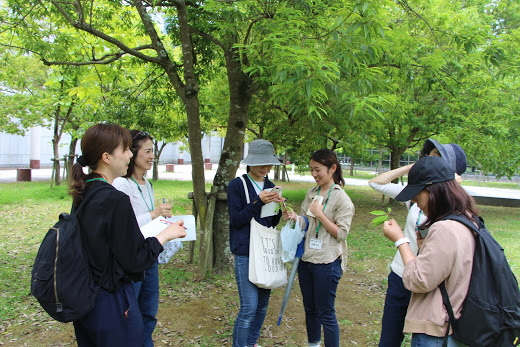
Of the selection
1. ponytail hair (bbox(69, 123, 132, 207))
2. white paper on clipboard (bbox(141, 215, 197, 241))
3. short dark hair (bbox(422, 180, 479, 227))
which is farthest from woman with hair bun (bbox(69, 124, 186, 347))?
short dark hair (bbox(422, 180, 479, 227))

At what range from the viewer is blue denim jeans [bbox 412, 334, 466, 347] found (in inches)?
70.4

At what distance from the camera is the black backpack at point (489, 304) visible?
1.64m

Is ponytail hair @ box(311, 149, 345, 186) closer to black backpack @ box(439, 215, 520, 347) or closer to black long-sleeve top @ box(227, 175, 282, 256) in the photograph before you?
black long-sleeve top @ box(227, 175, 282, 256)

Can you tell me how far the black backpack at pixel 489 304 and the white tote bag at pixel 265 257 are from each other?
55.6 inches

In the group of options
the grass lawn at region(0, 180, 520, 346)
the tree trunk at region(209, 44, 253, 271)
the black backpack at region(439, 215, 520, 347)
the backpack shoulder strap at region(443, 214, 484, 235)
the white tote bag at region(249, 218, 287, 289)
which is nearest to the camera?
the black backpack at region(439, 215, 520, 347)

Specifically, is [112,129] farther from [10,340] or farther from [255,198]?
[10,340]

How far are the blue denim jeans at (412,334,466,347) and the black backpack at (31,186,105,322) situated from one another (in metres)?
1.60

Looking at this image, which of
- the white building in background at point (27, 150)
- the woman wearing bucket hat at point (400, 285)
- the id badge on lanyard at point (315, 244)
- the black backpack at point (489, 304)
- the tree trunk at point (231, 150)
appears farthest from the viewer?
the white building in background at point (27, 150)

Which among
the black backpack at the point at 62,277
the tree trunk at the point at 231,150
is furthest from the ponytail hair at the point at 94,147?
the tree trunk at the point at 231,150

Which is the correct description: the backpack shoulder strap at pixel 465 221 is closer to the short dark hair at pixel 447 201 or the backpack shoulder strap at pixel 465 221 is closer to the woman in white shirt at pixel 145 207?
the short dark hair at pixel 447 201

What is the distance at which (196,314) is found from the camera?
169 inches

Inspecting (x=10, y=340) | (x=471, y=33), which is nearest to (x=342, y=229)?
(x=10, y=340)

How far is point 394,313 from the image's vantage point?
2.50 meters

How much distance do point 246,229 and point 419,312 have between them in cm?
141
